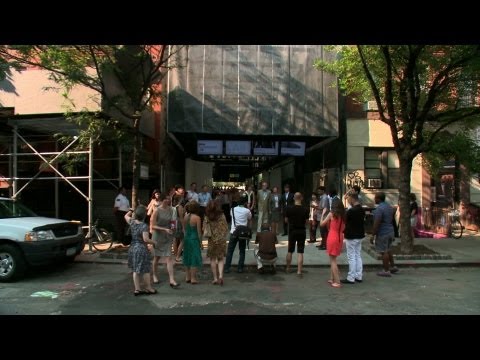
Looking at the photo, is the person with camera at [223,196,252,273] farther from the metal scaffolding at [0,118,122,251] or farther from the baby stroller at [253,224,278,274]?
the metal scaffolding at [0,118,122,251]

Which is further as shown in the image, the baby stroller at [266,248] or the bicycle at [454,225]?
the bicycle at [454,225]

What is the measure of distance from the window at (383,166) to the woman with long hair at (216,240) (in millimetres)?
9868

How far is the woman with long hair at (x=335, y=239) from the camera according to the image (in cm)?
837

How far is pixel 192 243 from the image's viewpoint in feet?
27.5

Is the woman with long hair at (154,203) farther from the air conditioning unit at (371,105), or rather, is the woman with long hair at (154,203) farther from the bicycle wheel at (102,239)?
the air conditioning unit at (371,105)

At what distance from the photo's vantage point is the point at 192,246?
8367mm

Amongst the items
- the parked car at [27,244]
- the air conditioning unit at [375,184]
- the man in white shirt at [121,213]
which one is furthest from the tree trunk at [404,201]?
the parked car at [27,244]

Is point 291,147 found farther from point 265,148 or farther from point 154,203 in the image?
point 154,203

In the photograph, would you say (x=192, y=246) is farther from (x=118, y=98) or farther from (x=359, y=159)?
(x=359, y=159)

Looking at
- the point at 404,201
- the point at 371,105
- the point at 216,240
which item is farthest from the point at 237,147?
the point at 216,240

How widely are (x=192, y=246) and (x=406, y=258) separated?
5.68 meters

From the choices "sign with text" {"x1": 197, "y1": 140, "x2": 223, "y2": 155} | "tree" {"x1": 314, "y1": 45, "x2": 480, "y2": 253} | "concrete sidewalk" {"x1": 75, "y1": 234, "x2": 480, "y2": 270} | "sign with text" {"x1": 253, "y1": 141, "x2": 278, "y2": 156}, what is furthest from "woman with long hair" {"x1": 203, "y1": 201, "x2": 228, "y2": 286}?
"sign with text" {"x1": 253, "y1": 141, "x2": 278, "y2": 156}

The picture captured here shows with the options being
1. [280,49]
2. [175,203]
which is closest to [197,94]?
[280,49]

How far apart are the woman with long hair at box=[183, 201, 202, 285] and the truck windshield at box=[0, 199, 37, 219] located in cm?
424
